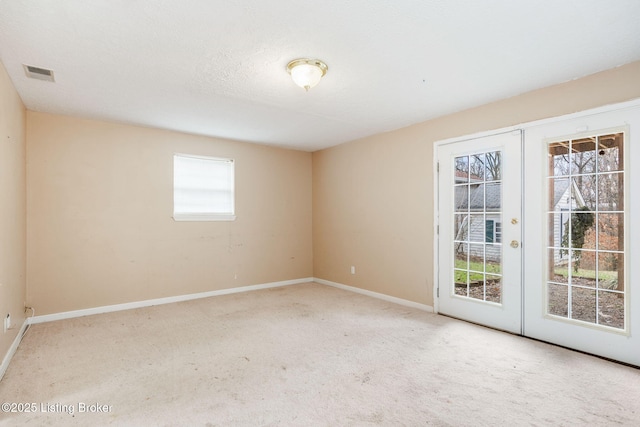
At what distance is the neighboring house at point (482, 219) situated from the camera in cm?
312

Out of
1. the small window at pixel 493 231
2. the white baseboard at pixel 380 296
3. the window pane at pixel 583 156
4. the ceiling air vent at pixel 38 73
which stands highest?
the ceiling air vent at pixel 38 73

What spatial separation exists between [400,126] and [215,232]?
3135 millimetres

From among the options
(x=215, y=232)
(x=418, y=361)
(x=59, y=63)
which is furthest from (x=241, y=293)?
(x=59, y=63)

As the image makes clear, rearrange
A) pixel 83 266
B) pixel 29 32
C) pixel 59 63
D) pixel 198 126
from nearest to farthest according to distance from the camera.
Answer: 1. pixel 29 32
2. pixel 59 63
3. pixel 83 266
4. pixel 198 126

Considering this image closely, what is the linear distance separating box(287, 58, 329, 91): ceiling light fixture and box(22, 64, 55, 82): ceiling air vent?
6.74ft

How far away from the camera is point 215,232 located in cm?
512

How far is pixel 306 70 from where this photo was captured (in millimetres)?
2635

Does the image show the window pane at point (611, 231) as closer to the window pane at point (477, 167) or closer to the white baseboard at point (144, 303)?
the window pane at point (477, 167)

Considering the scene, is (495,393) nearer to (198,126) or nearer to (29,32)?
(29,32)

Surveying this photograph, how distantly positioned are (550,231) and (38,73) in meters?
4.79

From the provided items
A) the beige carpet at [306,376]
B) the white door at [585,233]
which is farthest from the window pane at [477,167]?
the beige carpet at [306,376]

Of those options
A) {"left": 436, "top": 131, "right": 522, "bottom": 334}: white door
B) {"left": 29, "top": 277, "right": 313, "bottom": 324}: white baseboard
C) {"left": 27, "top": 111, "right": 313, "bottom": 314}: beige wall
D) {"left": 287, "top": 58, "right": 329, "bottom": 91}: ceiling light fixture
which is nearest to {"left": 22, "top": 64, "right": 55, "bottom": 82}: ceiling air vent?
{"left": 27, "top": 111, "right": 313, "bottom": 314}: beige wall

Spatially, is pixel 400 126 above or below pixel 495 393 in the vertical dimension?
above

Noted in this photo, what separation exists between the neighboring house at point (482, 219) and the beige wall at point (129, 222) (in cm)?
304
